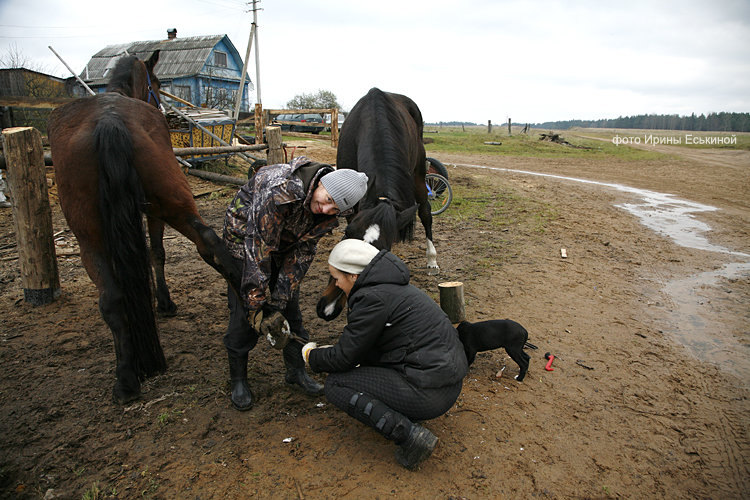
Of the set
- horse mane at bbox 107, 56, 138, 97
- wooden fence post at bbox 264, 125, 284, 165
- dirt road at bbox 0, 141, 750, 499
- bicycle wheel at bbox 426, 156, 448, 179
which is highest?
horse mane at bbox 107, 56, 138, 97

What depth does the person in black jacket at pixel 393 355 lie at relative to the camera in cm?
225

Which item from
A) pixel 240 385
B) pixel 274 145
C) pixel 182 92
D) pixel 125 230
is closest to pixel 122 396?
pixel 240 385

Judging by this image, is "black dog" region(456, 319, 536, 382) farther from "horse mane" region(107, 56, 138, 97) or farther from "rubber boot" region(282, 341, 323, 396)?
"horse mane" region(107, 56, 138, 97)

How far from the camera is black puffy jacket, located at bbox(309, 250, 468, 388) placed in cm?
225

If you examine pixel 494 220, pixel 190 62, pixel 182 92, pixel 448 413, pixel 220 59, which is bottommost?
pixel 448 413

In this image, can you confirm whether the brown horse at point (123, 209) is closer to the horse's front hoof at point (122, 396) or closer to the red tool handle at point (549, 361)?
the horse's front hoof at point (122, 396)

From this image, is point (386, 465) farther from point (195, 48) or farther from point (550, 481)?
point (195, 48)

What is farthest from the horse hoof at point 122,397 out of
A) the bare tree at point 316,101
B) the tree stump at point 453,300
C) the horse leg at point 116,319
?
the bare tree at point 316,101

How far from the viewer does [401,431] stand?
7.27ft

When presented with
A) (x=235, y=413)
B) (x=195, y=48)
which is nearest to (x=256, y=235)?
(x=235, y=413)

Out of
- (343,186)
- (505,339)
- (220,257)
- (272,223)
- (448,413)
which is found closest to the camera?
(343,186)

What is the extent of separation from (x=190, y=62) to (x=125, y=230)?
32064 millimetres

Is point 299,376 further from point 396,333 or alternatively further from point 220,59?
point 220,59

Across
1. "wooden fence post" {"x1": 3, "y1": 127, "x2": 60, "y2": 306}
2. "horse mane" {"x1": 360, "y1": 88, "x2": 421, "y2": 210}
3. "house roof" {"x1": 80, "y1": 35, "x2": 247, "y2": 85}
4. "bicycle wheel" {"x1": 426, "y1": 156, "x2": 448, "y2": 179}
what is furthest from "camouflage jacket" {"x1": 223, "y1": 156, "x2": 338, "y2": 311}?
"house roof" {"x1": 80, "y1": 35, "x2": 247, "y2": 85}
